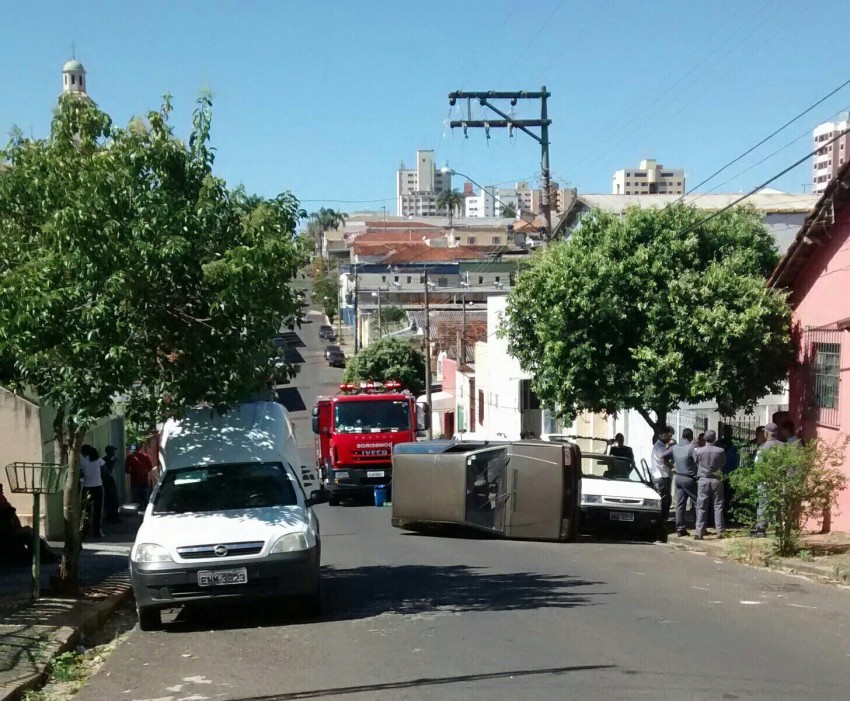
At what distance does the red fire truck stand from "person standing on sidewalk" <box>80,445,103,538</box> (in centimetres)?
1032

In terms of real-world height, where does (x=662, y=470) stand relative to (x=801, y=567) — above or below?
above

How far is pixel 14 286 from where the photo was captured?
1037 centimetres

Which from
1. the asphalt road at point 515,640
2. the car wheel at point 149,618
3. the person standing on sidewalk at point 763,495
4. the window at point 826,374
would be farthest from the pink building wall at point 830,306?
the car wheel at point 149,618

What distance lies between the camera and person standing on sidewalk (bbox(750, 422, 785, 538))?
14484 millimetres

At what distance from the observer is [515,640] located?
9312 millimetres

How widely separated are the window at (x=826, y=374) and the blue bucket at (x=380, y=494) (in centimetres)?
1410

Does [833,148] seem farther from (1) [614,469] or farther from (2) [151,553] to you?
(2) [151,553]

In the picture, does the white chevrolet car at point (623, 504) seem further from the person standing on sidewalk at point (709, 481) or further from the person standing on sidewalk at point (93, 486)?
the person standing on sidewalk at point (93, 486)

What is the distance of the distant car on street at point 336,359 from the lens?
85125 millimetres

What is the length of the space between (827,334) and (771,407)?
28.1ft

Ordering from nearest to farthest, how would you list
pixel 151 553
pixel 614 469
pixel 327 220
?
pixel 151 553 < pixel 614 469 < pixel 327 220

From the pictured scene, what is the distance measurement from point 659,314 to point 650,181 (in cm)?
3473

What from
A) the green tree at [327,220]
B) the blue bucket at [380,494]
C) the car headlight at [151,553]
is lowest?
the blue bucket at [380,494]

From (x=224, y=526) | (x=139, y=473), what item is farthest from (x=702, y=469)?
(x=139, y=473)
